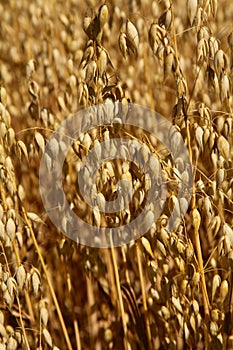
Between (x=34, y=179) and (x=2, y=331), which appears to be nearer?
(x=2, y=331)

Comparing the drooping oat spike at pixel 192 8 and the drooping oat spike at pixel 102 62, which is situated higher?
the drooping oat spike at pixel 192 8

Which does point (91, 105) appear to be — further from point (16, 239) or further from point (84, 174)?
point (16, 239)

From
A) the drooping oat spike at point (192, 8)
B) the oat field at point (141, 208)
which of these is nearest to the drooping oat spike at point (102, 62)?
the oat field at point (141, 208)

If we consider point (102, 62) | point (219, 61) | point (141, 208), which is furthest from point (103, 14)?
point (141, 208)

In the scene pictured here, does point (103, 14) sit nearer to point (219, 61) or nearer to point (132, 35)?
point (132, 35)

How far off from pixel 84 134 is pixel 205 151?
223mm

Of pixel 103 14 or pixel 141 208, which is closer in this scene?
pixel 103 14

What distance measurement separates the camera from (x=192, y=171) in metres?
0.98

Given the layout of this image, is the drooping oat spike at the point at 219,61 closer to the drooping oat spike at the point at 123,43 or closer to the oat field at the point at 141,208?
the oat field at the point at 141,208

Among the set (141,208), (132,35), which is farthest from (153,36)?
(141,208)

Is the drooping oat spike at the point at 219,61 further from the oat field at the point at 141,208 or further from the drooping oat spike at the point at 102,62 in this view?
the drooping oat spike at the point at 102,62

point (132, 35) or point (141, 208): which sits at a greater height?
point (132, 35)

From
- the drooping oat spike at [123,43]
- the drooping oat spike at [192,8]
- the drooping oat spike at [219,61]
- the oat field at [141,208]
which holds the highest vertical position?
the drooping oat spike at [192,8]

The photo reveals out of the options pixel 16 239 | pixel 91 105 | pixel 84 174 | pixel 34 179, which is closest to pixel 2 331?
pixel 16 239
